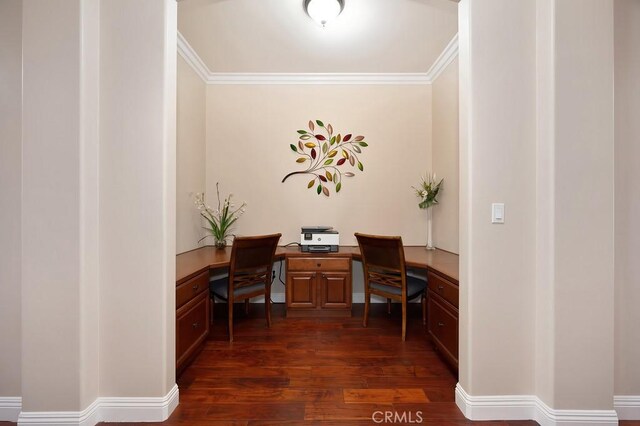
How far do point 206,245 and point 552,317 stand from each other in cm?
341

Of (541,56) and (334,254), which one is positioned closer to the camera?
(541,56)

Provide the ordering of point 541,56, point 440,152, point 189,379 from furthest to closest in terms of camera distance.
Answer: point 440,152
point 189,379
point 541,56

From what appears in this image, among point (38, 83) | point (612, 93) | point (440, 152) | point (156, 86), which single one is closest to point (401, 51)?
point (440, 152)

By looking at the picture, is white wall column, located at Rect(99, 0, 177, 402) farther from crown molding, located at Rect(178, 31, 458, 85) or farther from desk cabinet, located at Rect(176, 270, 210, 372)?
crown molding, located at Rect(178, 31, 458, 85)

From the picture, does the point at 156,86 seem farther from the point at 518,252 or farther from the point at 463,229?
the point at 518,252

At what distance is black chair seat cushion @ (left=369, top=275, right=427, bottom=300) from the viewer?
302 cm

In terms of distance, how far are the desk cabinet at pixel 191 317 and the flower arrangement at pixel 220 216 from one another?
1015 mm

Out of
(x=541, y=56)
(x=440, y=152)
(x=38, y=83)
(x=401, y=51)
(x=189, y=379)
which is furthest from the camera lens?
(x=440, y=152)

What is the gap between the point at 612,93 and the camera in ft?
5.77

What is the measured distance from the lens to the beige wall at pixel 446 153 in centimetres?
336

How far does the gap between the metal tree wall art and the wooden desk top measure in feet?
2.70

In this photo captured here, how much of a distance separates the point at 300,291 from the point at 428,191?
1.81 meters

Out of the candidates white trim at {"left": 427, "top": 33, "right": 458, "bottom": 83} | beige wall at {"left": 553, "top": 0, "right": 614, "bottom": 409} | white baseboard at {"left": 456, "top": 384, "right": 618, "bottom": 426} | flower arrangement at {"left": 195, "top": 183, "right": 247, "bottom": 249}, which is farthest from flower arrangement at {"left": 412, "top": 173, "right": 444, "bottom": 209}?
white baseboard at {"left": 456, "top": 384, "right": 618, "bottom": 426}

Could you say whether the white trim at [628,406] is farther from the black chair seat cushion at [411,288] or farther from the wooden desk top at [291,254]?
the black chair seat cushion at [411,288]
